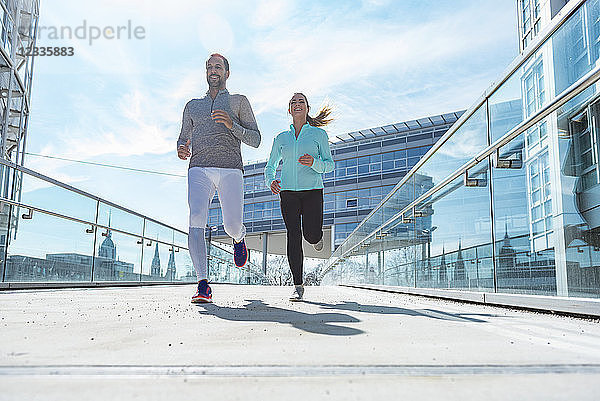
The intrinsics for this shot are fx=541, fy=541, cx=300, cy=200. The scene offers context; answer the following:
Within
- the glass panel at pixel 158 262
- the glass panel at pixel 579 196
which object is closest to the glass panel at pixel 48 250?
the glass panel at pixel 158 262

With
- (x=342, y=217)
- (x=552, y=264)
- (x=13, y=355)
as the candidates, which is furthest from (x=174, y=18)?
(x=342, y=217)

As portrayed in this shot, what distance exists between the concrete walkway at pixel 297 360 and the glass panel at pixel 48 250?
Answer: 411 centimetres

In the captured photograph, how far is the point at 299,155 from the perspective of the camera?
4.73 meters

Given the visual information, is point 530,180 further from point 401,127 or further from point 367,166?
point 367,166

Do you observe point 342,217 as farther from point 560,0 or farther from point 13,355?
point 13,355

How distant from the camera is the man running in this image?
13.4 feet

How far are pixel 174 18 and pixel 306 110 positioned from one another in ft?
26.0

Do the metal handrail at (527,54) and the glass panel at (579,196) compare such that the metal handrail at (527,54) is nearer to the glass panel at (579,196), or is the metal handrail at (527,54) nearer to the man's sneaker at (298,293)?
the glass panel at (579,196)

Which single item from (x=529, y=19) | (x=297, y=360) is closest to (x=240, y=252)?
(x=297, y=360)

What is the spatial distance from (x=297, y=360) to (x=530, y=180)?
236 centimetres

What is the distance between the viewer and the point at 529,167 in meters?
3.21

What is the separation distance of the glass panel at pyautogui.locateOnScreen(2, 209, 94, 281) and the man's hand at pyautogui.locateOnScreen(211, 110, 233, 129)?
10.8 ft

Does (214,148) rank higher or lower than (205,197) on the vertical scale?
higher

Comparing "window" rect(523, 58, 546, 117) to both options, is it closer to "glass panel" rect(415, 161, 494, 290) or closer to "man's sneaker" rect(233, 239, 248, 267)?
"glass panel" rect(415, 161, 494, 290)
